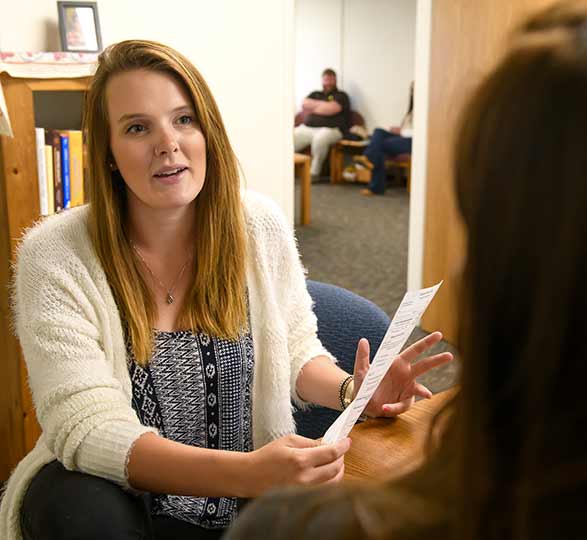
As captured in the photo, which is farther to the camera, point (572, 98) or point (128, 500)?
point (128, 500)

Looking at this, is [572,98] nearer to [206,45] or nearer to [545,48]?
[545,48]

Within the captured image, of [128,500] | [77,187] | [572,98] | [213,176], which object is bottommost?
[128,500]

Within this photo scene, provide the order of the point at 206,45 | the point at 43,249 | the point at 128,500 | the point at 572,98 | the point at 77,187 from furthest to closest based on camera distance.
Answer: the point at 206,45, the point at 77,187, the point at 43,249, the point at 128,500, the point at 572,98

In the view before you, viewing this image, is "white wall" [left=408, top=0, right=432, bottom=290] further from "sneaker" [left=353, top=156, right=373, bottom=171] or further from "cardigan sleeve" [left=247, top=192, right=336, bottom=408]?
"sneaker" [left=353, top=156, right=373, bottom=171]

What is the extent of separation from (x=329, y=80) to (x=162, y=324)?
30.2 ft

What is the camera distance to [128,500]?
131cm

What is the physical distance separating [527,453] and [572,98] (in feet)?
0.70

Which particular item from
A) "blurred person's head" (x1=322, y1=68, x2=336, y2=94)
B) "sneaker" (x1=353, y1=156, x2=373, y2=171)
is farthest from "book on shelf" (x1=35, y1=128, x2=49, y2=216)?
"blurred person's head" (x1=322, y1=68, x2=336, y2=94)

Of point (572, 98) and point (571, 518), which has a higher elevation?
point (572, 98)

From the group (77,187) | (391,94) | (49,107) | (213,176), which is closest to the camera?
(213,176)

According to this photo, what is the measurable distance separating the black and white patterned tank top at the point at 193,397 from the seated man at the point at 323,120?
8.27 m

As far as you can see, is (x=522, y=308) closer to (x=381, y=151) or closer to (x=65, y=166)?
(x=65, y=166)

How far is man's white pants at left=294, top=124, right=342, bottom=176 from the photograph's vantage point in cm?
980

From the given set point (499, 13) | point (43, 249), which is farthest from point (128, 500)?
point (499, 13)
